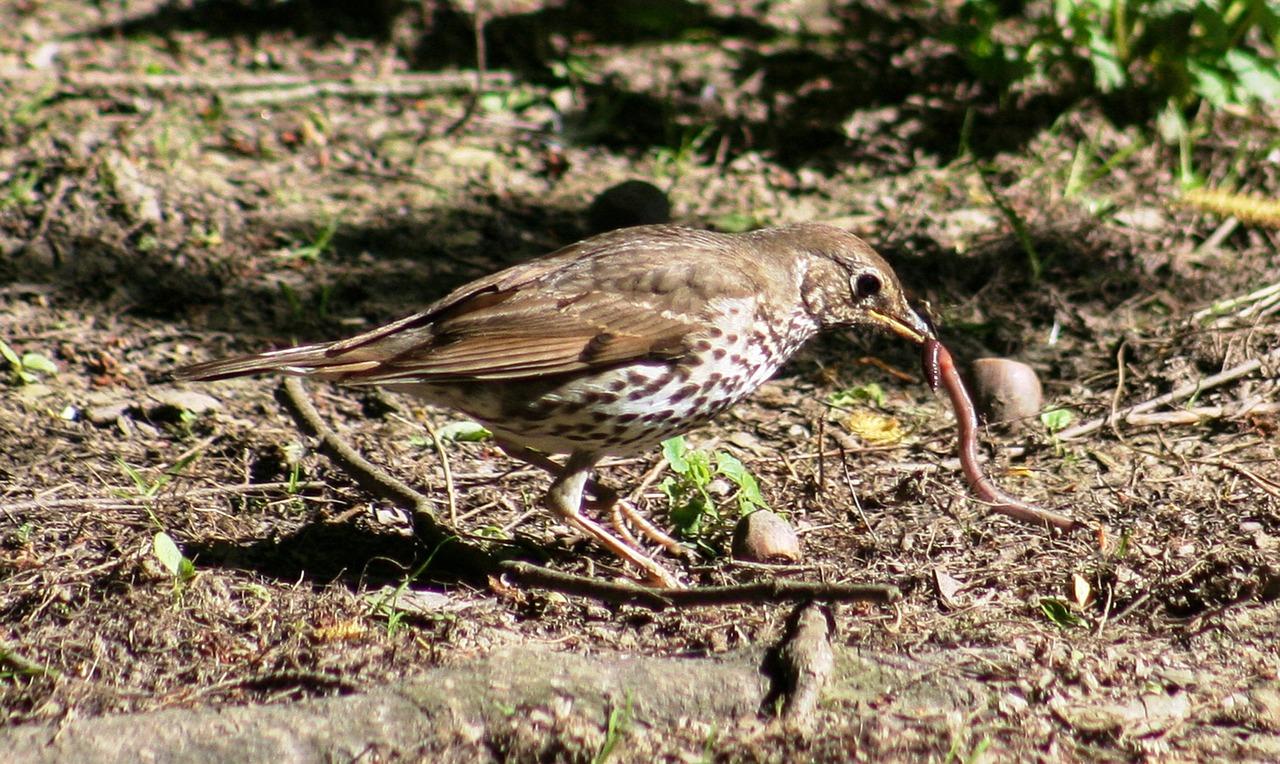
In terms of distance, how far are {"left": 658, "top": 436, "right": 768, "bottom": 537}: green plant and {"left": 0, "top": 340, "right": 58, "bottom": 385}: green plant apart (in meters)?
2.26

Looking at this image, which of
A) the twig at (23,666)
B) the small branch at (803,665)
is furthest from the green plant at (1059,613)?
the twig at (23,666)

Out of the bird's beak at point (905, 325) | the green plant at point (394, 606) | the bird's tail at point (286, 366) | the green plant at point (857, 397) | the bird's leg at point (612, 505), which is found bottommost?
the green plant at point (857, 397)

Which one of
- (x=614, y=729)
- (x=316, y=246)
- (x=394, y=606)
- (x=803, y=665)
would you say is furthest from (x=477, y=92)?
(x=614, y=729)

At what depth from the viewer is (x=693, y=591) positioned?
3.89m

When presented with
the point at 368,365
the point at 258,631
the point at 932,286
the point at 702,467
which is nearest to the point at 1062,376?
the point at 932,286

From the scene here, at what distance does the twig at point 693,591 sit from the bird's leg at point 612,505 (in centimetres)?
50

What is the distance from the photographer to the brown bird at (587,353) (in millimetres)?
4285

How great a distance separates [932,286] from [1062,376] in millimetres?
794

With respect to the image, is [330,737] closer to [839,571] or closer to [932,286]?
[839,571]

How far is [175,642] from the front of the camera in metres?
3.73

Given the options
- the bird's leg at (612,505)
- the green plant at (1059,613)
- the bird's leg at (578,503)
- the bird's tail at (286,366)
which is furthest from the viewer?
the bird's leg at (612,505)

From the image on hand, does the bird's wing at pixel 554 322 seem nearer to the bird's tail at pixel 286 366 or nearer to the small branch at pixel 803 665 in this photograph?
the bird's tail at pixel 286 366

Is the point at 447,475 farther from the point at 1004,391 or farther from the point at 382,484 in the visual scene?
the point at 1004,391

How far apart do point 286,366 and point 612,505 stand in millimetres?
1123
